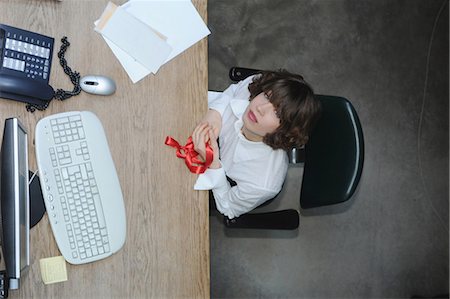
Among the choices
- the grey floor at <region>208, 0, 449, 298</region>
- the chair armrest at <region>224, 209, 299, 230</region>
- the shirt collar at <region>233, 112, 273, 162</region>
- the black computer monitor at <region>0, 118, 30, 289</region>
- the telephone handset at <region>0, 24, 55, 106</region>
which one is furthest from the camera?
the grey floor at <region>208, 0, 449, 298</region>

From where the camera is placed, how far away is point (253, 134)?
4.79 ft

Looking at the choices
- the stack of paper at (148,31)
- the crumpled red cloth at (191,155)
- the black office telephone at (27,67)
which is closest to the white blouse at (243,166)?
the crumpled red cloth at (191,155)

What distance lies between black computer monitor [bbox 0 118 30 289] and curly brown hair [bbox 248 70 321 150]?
71cm

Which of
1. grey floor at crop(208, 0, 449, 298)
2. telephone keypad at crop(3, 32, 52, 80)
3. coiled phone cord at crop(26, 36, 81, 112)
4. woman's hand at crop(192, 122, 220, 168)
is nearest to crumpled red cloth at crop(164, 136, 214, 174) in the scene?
woman's hand at crop(192, 122, 220, 168)

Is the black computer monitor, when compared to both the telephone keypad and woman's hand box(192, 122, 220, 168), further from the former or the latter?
woman's hand box(192, 122, 220, 168)

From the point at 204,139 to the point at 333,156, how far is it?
16.3 inches

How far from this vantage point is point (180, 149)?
1363 millimetres

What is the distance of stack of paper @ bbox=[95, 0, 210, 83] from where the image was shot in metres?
1.35

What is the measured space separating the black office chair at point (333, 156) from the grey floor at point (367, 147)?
635mm

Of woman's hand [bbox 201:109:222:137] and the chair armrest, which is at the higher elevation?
woman's hand [bbox 201:109:222:137]

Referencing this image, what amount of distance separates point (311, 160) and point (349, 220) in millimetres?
859

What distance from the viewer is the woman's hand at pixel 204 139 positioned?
136cm

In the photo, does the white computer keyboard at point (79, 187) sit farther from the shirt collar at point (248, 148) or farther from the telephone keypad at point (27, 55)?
the shirt collar at point (248, 148)

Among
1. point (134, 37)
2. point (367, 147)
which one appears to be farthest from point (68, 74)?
point (367, 147)
